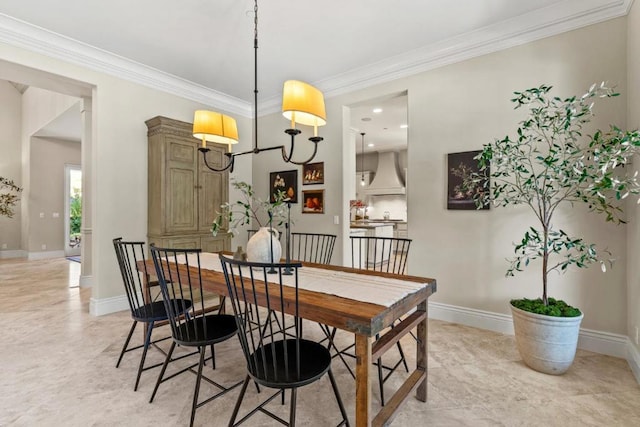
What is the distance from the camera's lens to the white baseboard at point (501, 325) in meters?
2.46

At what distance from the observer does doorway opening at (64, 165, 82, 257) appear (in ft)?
25.6

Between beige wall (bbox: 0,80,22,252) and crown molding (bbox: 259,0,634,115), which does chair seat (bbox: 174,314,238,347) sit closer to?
crown molding (bbox: 259,0,634,115)

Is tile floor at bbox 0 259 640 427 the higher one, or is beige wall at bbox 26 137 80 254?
beige wall at bbox 26 137 80 254

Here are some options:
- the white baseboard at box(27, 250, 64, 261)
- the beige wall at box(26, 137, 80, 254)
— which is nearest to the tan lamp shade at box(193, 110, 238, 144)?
the beige wall at box(26, 137, 80, 254)

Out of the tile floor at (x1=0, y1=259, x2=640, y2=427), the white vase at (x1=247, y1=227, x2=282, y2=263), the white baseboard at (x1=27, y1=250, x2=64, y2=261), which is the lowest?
the tile floor at (x1=0, y1=259, x2=640, y2=427)

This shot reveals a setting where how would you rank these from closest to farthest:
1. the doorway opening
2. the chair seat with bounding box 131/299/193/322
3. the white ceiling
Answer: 1. the chair seat with bounding box 131/299/193/322
2. the white ceiling
3. the doorway opening

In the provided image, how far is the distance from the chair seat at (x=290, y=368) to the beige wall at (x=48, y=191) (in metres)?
8.61

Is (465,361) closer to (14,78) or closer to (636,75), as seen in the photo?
(636,75)

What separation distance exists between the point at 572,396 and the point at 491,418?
666mm

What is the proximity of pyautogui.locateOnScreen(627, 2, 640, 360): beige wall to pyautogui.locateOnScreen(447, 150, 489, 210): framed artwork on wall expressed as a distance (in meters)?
1.02

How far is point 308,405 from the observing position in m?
1.86

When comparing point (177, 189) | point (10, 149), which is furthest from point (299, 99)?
point (10, 149)


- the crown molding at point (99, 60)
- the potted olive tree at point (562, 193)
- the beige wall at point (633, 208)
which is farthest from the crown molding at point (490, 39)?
the crown molding at point (99, 60)

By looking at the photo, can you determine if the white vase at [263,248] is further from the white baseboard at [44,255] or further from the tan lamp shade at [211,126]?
the white baseboard at [44,255]
